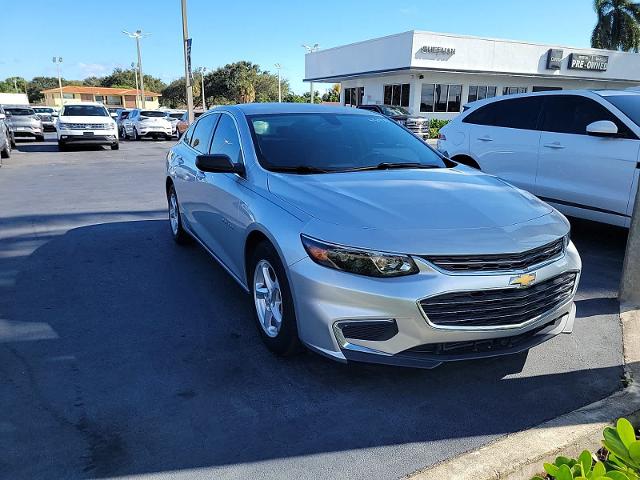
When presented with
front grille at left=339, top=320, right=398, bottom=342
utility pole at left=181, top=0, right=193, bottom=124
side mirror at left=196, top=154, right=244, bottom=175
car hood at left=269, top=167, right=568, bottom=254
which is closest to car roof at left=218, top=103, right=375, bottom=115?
side mirror at left=196, top=154, right=244, bottom=175

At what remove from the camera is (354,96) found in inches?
1486

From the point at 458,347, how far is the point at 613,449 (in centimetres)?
93

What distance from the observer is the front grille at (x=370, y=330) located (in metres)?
2.67

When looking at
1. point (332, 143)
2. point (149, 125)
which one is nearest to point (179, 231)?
point (332, 143)

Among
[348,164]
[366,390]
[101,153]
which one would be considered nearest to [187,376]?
[366,390]

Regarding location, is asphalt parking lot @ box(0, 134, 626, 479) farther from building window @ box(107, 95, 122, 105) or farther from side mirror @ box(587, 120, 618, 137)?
building window @ box(107, 95, 122, 105)

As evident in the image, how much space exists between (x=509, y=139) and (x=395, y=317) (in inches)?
193

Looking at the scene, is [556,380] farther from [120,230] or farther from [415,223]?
[120,230]

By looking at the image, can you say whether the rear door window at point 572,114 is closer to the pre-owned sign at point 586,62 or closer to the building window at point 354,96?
the building window at point 354,96

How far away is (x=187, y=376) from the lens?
10.4 feet

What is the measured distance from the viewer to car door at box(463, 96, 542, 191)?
6503mm

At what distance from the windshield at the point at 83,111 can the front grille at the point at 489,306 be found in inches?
761

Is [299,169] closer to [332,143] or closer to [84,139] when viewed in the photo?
[332,143]

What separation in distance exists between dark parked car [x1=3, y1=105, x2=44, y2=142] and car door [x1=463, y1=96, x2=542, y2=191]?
→ 75.0 ft
